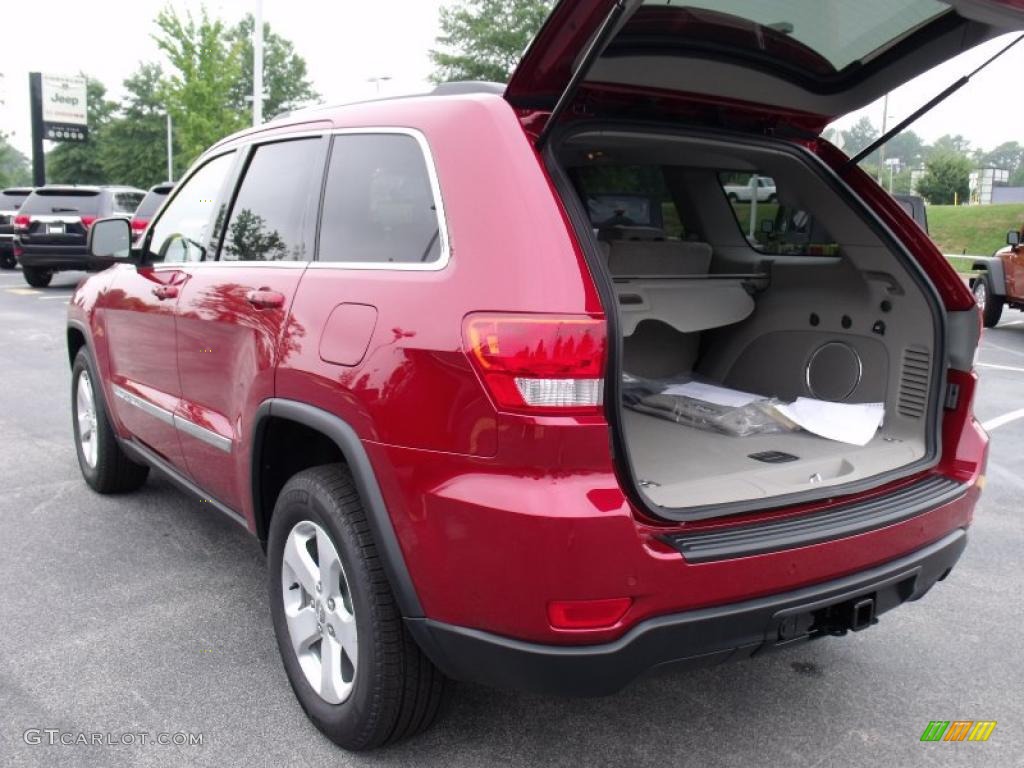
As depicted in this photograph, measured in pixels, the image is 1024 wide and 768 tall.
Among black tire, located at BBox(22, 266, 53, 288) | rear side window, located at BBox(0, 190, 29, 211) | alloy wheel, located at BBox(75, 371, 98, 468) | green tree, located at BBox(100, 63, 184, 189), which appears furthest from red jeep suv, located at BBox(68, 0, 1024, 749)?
green tree, located at BBox(100, 63, 184, 189)

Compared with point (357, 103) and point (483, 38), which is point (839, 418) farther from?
point (483, 38)

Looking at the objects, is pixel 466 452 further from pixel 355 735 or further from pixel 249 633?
pixel 249 633

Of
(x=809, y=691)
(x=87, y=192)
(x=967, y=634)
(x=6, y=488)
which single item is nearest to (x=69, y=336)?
(x=6, y=488)

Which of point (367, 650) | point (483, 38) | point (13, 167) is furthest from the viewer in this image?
point (13, 167)

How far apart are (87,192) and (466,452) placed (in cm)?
1610

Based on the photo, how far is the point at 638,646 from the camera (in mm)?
2059

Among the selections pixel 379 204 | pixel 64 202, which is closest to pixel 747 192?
pixel 379 204

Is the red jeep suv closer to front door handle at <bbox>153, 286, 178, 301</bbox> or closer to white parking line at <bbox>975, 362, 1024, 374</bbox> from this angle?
front door handle at <bbox>153, 286, 178, 301</bbox>

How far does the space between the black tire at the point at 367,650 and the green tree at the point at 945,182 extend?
58513 millimetres

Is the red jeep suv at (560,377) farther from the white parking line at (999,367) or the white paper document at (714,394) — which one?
the white parking line at (999,367)

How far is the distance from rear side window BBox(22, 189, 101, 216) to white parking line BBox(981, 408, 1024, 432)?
1430 cm

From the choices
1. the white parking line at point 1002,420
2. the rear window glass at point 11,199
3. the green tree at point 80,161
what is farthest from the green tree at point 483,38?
the green tree at point 80,161

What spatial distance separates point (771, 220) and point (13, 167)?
11059 cm

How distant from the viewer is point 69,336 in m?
4.90
